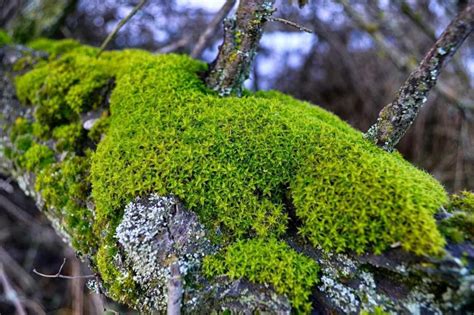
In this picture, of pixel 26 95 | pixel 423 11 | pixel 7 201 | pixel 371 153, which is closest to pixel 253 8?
pixel 371 153

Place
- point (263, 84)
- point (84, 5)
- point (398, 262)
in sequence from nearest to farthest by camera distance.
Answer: point (398, 262), point (84, 5), point (263, 84)

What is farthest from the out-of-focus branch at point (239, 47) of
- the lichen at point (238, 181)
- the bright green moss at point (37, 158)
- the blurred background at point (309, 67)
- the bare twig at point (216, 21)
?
the blurred background at point (309, 67)

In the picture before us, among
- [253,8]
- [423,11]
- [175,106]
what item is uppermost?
[423,11]

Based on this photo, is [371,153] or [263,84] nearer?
[371,153]

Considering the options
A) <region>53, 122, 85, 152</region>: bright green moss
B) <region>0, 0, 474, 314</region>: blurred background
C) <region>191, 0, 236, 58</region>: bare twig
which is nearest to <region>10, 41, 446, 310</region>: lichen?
<region>53, 122, 85, 152</region>: bright green moss

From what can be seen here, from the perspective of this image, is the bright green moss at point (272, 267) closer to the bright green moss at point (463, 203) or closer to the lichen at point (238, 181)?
the lichen at point (238, 181)

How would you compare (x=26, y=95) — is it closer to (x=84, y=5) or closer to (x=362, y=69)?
(x=84, y=5)

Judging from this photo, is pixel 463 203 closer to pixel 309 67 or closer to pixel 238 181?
pixel 238 181
